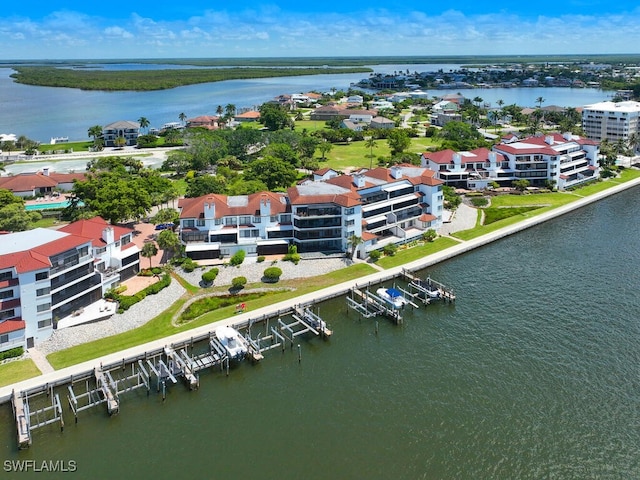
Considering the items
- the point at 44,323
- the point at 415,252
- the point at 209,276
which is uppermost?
the point at 415,252

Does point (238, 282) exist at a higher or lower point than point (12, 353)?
higher

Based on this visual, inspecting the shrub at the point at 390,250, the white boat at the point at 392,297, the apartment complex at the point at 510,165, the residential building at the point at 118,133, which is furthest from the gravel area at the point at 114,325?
the residential building at the point at 118,133

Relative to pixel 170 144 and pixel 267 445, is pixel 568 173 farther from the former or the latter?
pixel 170 144

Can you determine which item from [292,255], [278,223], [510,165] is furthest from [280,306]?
[510,165]

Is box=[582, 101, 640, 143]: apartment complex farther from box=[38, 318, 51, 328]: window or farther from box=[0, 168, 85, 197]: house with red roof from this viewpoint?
box=[38, 318, 51, 328]: window

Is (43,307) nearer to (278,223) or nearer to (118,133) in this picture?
(278,223)

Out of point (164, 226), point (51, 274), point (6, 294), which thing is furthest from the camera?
point (164, 226)

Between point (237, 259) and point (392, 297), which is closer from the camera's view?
point (392, 297)
